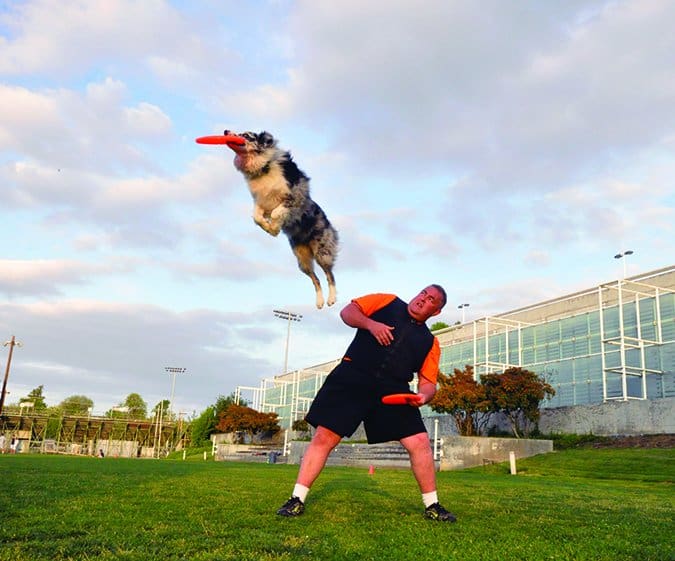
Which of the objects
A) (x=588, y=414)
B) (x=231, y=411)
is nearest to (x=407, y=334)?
(x=588, y=414)

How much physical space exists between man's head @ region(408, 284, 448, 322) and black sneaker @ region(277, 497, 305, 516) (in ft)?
6.57

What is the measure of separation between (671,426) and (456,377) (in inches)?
368

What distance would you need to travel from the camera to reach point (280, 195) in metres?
4.35

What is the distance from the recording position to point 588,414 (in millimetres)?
28234

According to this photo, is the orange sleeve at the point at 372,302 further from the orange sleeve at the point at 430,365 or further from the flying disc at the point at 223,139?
the flying disc at the point at 223,139

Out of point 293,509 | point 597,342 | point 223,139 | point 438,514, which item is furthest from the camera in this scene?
point 597,342

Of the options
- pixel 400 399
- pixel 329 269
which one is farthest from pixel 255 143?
pixel 400 399

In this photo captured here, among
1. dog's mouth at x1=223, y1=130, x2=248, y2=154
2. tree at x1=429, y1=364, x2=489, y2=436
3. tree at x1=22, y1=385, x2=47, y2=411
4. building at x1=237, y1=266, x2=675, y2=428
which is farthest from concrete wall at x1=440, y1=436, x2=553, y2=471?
tree at x1=22, y1=385, x2=47, y2=411

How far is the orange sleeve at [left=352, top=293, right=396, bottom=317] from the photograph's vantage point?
576cm

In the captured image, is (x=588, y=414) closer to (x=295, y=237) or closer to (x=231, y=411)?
(x=295, y=237)

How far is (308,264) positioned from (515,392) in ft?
82.7

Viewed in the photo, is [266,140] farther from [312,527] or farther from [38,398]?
[38,398]

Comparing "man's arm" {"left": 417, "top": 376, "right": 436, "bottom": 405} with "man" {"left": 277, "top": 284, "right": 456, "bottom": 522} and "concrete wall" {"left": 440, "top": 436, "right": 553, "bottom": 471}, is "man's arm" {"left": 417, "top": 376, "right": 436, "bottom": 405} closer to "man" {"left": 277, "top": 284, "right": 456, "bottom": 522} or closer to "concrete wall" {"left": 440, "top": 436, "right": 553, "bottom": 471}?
"man" {"left": 277, "top": 284, "right": 456, "bottom": 522}

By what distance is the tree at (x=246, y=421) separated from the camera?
4884 cm
